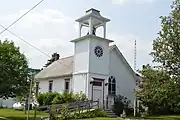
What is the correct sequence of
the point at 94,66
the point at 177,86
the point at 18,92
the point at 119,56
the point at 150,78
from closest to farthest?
the point at 177,86 → the point at 150,78 → the point at 18,92 → the point at 94,66 → the point at 119,56

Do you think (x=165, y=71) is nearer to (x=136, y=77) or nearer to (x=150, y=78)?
(x=150, y=78)

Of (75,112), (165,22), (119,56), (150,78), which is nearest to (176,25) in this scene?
(165,22)

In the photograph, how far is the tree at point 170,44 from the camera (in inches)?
947

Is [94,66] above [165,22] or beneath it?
beneath

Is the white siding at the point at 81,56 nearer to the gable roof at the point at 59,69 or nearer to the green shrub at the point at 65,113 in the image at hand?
the gable roof at the point at 59,69

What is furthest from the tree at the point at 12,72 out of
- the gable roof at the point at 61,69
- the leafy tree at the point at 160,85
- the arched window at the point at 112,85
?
the leafy tree at the point at 160,85

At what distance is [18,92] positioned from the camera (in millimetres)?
29453

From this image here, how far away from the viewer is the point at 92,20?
112 ft

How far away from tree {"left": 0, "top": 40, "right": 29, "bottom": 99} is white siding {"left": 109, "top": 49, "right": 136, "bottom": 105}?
9.59 metres

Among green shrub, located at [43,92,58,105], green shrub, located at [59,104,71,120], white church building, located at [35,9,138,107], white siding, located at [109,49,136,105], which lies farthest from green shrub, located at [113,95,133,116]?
green shrub, located at [59,104,71,120]

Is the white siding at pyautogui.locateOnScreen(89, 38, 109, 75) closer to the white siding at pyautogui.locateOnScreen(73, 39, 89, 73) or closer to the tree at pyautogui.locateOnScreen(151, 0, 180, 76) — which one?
the white siding at pyautogui.locateOnScreen(73, 39, 89, 73)

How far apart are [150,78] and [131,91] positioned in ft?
37.4

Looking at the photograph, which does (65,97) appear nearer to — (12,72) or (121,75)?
(12,72)

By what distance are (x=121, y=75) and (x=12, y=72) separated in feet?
39.8
